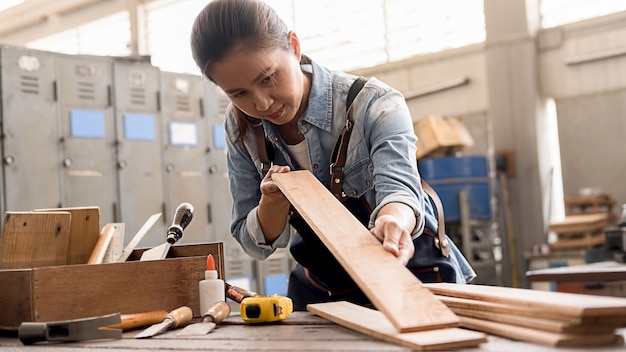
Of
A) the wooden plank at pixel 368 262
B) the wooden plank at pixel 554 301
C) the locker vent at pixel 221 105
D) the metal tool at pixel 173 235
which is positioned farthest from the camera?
the locker vent at pixel 221 105

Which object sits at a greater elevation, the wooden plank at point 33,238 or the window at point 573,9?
the window at point 573,9

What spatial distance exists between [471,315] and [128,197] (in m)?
4.30

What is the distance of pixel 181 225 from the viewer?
1768 millimetres

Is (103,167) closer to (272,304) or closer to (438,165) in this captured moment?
(438,165)

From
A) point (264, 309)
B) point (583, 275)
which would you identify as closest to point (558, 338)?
point (264, 309)

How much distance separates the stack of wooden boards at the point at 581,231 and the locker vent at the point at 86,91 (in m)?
3.81

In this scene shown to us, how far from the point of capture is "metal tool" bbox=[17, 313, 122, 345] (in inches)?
52.5

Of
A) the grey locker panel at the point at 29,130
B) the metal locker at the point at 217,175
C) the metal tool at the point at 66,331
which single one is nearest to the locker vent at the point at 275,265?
the metal locker at the point at 217,175

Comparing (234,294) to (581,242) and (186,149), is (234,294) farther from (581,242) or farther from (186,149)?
(581,242)

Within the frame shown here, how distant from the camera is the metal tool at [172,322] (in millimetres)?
1344

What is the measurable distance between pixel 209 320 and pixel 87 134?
3.85 meters

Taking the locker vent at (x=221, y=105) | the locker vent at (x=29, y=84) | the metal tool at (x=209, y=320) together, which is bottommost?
the metal tool at (x=209, y=320)

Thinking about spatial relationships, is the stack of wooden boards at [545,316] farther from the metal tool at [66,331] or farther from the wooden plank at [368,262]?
the metal tool at [66,331]

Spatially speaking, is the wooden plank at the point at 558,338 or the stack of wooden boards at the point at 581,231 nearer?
the wooden plank at the point at 558,338
